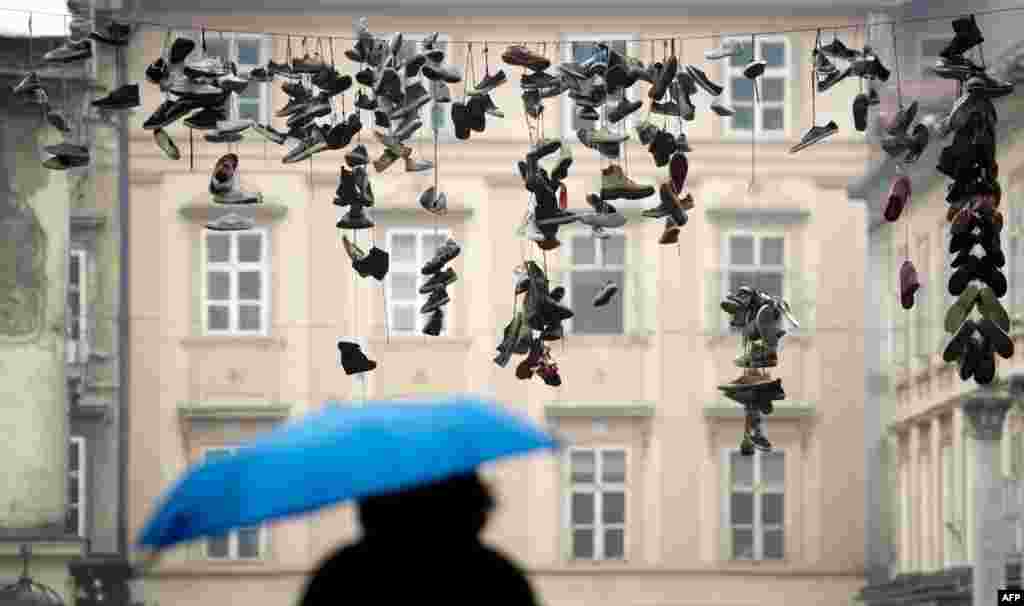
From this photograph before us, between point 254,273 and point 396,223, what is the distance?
1.72m

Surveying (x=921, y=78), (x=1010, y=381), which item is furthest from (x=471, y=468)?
(x=921, y=78)

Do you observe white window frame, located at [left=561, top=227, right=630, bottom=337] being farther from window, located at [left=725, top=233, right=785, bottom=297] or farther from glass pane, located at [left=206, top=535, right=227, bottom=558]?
glass pane, located at [left=206, top=535, right=227, bottom=558]

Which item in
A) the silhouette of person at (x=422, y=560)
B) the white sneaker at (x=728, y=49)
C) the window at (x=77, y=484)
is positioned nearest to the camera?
the silhouette of person at (x=422, y=560)

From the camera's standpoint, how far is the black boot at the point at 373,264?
1082cm

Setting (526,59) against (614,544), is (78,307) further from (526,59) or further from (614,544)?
(526,59)

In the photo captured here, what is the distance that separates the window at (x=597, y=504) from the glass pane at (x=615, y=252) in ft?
6.92

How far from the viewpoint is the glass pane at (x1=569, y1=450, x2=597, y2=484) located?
2945 centimetres

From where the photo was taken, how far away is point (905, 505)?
2889 cm

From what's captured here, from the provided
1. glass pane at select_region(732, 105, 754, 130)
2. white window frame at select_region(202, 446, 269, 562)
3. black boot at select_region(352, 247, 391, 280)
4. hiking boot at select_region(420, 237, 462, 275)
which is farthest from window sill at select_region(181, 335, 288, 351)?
hiking boot at select_region(420, 237, 462, 275)

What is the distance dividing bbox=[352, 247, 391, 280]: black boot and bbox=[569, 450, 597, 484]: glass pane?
18489 mm

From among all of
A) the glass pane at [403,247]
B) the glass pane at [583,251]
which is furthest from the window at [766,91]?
the glass pane at [403,247]

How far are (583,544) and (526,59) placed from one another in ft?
64.3

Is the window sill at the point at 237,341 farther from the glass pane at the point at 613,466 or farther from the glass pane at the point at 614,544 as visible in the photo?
the glass pane at the point at 614,544

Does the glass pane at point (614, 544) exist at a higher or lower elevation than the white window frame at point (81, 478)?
lower
